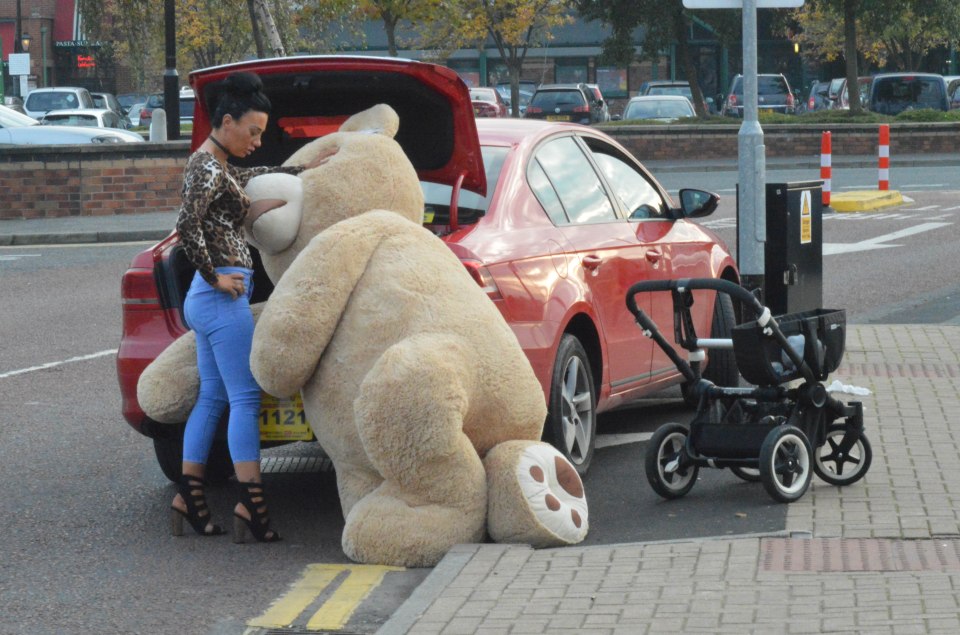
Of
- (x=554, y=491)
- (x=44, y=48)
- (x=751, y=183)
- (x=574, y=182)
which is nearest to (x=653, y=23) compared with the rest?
(x=751, y=183)

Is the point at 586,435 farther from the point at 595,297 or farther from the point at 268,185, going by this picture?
the point at 268,185

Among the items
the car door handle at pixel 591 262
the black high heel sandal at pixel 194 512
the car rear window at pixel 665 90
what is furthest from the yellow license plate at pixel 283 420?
the car rear window at pixel 665 90

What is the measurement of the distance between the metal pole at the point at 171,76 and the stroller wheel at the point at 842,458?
1787cm

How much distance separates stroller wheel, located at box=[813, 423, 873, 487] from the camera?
6262mm

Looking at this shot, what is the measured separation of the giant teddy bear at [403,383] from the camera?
5227 mm

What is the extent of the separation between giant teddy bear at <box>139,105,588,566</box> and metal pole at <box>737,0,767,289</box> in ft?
13.1

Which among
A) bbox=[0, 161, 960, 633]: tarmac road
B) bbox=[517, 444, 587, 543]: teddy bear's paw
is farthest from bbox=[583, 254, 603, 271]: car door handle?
bbox=[517, 444, 587, 543]: teddy bear's paw

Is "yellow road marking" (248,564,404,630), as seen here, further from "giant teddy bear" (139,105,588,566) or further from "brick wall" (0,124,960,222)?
"brick wall" (0,124,960,222)

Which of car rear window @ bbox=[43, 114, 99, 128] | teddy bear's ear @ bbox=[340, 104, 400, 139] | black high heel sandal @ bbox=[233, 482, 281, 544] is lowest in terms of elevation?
black high heel sandal @ bbox=[233, 482, 281, 544]

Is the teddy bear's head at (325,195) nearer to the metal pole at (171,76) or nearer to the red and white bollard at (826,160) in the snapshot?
the red and white bollard at (826,160)

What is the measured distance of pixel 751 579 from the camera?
4.82 meters

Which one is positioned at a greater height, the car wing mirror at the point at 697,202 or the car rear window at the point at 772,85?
the car rear window at the point at 772,85

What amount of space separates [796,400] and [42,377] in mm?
5300

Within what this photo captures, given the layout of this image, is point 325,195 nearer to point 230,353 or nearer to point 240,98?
point 240,98
